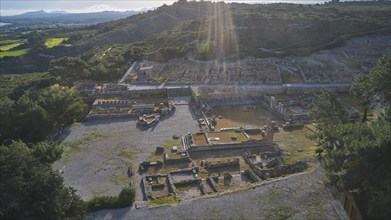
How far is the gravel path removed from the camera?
17.3 metres

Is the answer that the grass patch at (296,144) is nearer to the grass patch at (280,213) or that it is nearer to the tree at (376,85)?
the tree at (376,85)

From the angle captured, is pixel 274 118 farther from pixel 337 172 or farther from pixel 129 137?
pixel 337 172

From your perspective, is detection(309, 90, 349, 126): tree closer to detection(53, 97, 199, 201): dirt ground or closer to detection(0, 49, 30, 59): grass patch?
detection(53, 97, 199, 201): dirt ground

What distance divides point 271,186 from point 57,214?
36.7 feet

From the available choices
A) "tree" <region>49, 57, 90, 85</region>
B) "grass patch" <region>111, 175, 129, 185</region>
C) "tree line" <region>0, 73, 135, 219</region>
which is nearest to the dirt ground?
"grass patch" <region>111, 175, 129, 185</region>

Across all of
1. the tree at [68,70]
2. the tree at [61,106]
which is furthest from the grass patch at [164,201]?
the tree at [68,70]

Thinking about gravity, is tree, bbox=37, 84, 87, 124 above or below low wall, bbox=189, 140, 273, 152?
above

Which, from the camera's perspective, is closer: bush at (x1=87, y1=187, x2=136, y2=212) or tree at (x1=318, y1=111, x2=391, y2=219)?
tree at (x1=318, y1=111, x2=391, y2=219)

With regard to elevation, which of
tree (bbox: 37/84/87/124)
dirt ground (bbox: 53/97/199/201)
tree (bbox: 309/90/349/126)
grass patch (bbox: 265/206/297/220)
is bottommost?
dirt ground (bbox: 53/97/199/201)

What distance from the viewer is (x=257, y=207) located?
17.9 m

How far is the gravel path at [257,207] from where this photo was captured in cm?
1728

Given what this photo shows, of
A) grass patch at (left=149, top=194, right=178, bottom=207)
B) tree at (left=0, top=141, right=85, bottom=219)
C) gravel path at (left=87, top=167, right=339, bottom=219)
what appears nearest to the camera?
tree at (left=0, top=141, right=85, bottom=219)

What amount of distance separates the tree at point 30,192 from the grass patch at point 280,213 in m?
9.09

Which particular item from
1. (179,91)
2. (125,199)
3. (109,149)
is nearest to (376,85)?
(125,199)
